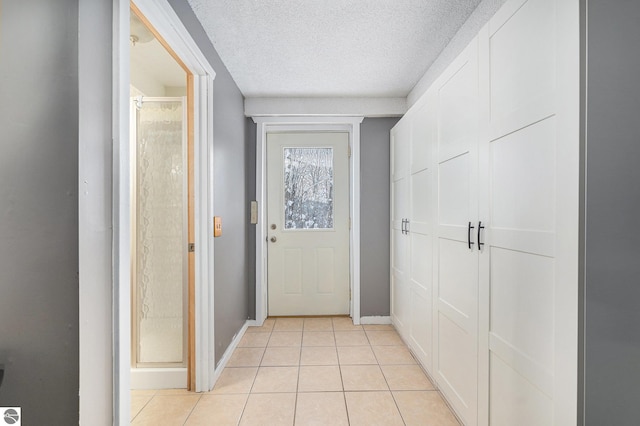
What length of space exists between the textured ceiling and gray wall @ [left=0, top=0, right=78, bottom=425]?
1.21 m

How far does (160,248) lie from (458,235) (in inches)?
73.3

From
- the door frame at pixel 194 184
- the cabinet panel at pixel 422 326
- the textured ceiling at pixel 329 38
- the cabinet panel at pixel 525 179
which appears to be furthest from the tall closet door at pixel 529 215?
the door frame at pixel 194 184

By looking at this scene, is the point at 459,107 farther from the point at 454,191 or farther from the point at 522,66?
the point at 522,66

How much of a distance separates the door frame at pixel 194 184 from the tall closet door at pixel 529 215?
1.46 m

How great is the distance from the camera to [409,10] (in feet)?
6.40

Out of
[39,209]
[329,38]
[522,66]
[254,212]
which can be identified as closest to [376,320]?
[254,212]

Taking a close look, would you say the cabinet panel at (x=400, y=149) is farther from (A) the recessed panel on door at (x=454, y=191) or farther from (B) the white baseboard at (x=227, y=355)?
(B) the white baseboard at (x=227, y=355)

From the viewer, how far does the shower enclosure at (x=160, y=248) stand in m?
2.19

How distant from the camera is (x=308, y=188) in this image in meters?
3.73

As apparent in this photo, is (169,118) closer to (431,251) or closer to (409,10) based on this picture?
(409,10)

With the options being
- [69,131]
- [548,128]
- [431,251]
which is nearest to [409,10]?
[548,128]

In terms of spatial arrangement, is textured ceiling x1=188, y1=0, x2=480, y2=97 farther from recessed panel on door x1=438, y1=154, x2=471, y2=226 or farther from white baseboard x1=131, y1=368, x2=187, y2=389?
white baseboard x1=131, y1=368, x2=187, y2=389

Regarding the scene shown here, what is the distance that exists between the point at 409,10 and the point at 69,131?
73.0 inches

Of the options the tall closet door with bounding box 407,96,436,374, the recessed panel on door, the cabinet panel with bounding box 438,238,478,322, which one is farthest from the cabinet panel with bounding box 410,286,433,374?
the recessed panel on door
